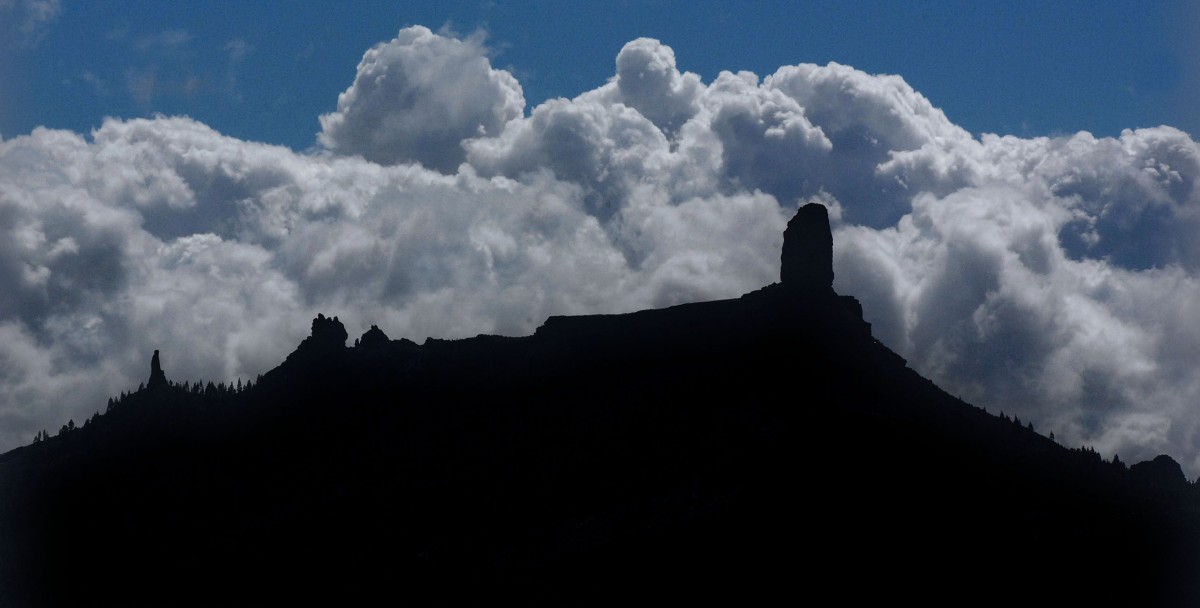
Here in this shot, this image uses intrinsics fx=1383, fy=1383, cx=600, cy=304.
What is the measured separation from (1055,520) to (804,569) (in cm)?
3635

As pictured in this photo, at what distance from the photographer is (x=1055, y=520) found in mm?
183375

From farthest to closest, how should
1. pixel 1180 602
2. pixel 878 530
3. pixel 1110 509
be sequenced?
pixel 1110 509
pixel 878 530
pixel 1180 602

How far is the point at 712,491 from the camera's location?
197 m

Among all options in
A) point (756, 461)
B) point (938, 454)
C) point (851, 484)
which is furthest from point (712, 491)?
point (938, 454)

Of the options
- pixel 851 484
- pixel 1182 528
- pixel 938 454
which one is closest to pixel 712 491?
pixel 851 484

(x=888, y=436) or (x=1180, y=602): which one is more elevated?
(x=888, y=436)

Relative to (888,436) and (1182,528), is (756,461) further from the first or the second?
(1182,528)

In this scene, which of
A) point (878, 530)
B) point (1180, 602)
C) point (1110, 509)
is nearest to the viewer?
point (1180, 602)

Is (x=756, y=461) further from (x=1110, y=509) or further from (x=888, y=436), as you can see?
(x=1110, y=509)

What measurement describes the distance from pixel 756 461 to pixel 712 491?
25.6 feet

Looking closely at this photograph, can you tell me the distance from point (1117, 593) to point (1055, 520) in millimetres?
16665

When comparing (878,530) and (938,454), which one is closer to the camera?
(878,530)

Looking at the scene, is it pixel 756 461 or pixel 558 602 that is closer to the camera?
pixel 558 602

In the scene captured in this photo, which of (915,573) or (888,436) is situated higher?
(888,436)
